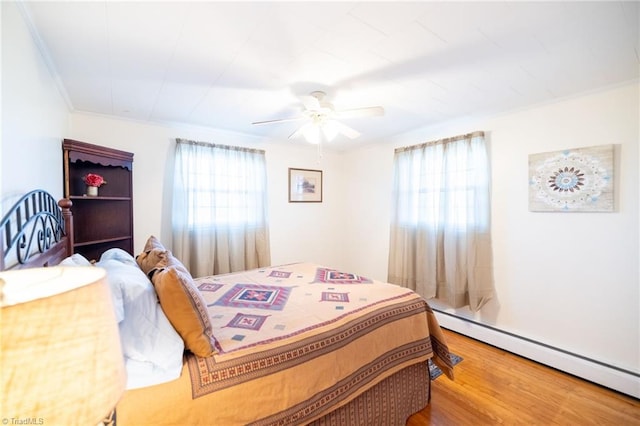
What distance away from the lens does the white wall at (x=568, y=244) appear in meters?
2.06

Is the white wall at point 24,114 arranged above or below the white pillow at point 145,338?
above

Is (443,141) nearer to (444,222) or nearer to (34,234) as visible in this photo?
(444,222)

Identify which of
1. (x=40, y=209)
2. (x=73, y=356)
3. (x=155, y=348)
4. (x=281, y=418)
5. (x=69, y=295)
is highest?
(x=40, y=209)

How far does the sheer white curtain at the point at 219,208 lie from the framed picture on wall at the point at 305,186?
0.56 metres

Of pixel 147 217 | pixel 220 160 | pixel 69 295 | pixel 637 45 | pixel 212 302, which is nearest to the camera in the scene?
pixel 69 295

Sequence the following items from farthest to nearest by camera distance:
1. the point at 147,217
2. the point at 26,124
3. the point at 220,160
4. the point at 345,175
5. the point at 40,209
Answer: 1. the point at 345,175
2. the point at 220,160
3. the point at 147,217
4. the point at 40,209
5. the point at 26,124

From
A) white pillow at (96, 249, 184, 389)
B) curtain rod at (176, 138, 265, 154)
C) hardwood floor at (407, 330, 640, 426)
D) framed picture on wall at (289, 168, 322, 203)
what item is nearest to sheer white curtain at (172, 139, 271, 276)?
curtain rod at (176, 138, 265, 154)

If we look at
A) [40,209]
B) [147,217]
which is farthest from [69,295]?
[147,217]

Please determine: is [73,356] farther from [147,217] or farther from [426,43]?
[147,217]

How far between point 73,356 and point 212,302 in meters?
1.47

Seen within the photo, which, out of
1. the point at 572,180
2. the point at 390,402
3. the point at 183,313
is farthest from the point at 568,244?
the point at 183,313

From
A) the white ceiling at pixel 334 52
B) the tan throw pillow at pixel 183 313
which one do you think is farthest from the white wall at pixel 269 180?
the tan throw pillow at pixel 183 313

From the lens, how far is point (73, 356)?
51 centimetres

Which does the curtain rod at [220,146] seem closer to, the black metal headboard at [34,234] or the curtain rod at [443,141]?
the black metal headboard at [34,234]
